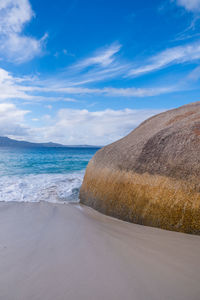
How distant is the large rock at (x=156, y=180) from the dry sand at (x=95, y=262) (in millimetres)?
265

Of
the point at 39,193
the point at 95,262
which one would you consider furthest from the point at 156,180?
the point at 39,193

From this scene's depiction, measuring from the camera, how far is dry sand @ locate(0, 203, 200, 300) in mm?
1936

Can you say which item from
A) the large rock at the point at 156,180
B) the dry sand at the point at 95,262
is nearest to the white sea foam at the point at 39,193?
the large rock at the point at 156,180

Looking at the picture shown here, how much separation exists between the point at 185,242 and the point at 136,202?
42.1 inches

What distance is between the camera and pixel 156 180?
11.6 ft

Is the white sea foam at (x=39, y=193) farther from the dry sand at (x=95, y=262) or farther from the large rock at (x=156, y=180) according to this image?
the dry sand at (x=95, y=262)

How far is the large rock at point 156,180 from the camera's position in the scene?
315cm

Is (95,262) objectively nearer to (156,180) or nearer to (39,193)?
(156,180)

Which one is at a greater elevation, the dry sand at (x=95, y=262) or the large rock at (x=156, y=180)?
the large rock at (x=156, y=180)

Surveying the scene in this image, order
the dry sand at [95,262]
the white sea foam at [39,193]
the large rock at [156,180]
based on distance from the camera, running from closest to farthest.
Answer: the dry sand at [95,262]
the large rock at [156,180]
the white sea foam at [39,193]

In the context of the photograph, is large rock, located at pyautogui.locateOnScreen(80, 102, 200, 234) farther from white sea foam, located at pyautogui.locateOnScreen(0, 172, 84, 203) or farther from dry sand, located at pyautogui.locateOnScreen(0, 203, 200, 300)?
white sea foam, located at pyautogui.locateOnScreen(0, 172, 84, 203)

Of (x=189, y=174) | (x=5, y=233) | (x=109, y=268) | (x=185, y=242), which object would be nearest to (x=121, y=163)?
(x=189, y=174)

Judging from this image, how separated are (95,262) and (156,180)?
1.74 m

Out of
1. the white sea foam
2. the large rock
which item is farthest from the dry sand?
the white sea foam
